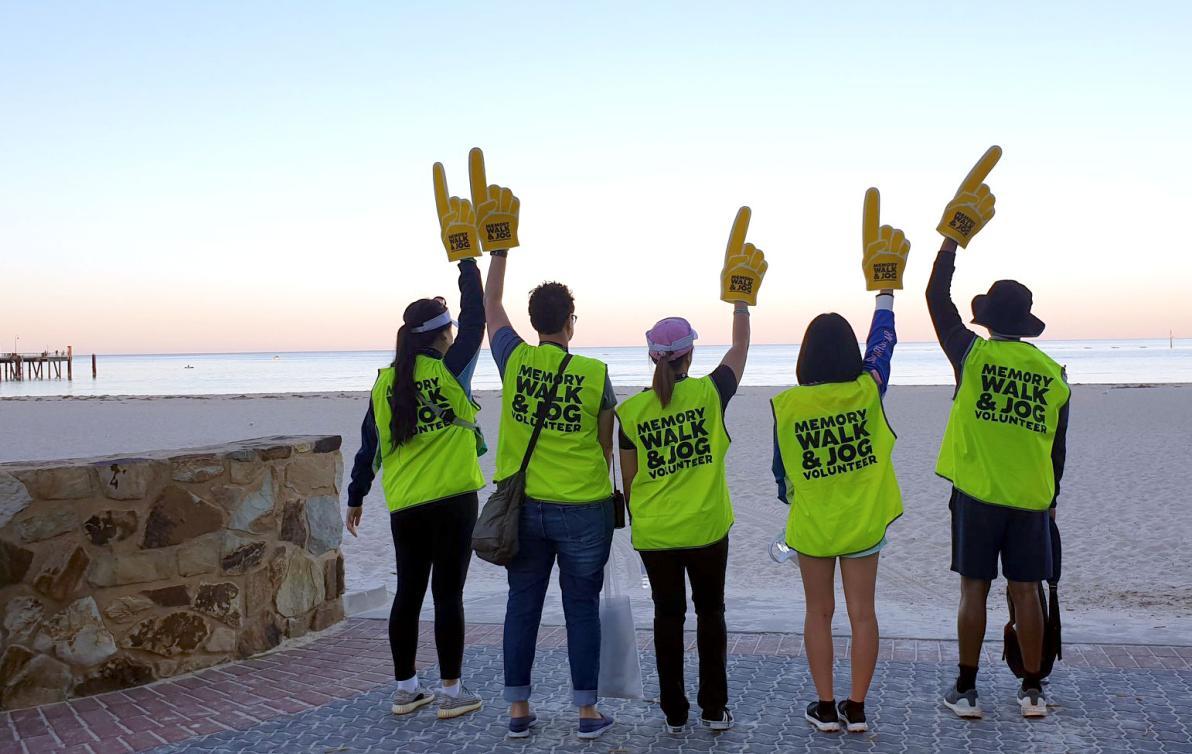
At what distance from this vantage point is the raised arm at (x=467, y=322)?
415 centimetres

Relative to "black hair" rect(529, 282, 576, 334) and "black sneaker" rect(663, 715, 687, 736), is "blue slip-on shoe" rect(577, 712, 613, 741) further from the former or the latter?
"black hair" rect(529, 282, 576, 334)

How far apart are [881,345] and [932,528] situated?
18.0 ft

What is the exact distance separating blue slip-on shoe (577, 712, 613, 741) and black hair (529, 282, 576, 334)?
1.50 metres

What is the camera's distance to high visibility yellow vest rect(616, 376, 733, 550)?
3.76 metres


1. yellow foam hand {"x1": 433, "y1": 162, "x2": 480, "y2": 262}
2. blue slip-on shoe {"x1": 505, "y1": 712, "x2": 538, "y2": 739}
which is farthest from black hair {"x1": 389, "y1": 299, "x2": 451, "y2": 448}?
blue slip-on shoe {"x1": 505, "y1": 712, "x2": 538, "y2": 739}

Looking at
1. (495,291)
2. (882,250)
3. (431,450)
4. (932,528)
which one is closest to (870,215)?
(882,250)

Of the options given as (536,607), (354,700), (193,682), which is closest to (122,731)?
(193,682)

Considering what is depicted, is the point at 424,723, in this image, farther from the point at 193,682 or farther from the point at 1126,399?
the point at 1126,399

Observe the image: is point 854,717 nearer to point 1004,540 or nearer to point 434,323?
point 1004,540

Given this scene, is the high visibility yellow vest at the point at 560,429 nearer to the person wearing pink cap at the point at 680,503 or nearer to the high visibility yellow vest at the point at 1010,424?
the person wearing pink cap at the point at 680,503

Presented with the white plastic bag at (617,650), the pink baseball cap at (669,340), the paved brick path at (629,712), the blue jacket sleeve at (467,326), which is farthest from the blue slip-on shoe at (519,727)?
the pink baseball cap at (669,340)

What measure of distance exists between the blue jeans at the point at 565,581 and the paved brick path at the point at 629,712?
0.27 metres

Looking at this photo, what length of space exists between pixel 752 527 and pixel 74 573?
243 inches

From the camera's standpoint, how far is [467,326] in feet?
13.8
